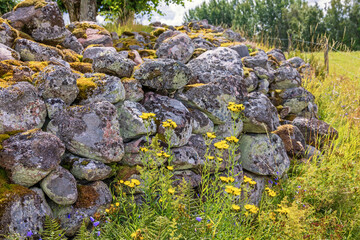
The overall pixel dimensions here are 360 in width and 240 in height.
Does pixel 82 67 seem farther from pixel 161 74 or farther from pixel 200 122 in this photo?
pixel 200 122

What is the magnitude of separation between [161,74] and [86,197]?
1.81 metres

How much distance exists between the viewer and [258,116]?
4.17 m

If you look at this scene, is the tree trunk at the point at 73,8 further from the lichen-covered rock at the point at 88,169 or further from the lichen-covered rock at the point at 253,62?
the lichen-covered rock at the point at 88,169

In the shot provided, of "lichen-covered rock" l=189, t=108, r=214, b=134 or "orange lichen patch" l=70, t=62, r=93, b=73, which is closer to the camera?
"lichen-covered rock" l=189, t=108, r=214, b=134

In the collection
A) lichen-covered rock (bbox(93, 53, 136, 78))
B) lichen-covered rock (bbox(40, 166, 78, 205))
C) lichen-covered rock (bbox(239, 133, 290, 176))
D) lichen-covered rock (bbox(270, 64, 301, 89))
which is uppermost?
lichen-covered rock (bbox(93, 53, 136, 78))

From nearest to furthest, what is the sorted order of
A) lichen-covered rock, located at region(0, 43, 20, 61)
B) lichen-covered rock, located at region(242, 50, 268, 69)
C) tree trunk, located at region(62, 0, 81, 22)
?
lichen-covered rock, located at region(0, 43, 20, 61) → lichen-covered rock, located at region(242, 50, 268, 69) → tree trunk, located at region(62, 0, 81, 22)

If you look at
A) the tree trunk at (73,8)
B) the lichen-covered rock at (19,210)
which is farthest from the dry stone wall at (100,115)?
the tree trunk at (73,8)

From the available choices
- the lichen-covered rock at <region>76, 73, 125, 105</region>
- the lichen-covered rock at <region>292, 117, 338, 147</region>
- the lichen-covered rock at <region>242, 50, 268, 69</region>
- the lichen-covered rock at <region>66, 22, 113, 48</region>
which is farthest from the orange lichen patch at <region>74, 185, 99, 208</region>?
the lichen-covered rock at <region>242, 50, 268, 69</region>

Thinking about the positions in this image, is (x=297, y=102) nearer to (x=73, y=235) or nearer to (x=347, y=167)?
(x=347, y=167)

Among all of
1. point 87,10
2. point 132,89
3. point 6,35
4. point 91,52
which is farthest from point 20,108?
point 87,10

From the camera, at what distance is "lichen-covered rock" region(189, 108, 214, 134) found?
382cm

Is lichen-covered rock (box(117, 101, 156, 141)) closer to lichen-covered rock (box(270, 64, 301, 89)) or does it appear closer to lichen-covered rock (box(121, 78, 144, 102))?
lichen-covered rock (box(121, 78, 144, 102))

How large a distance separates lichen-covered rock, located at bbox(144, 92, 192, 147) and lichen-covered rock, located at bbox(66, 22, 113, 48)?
2.28 meters

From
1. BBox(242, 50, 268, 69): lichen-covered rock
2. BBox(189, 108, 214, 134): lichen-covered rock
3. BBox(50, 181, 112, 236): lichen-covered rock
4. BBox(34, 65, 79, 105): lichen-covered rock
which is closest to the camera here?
BBox(50, 181, 112, 236): lichen-covered rock
